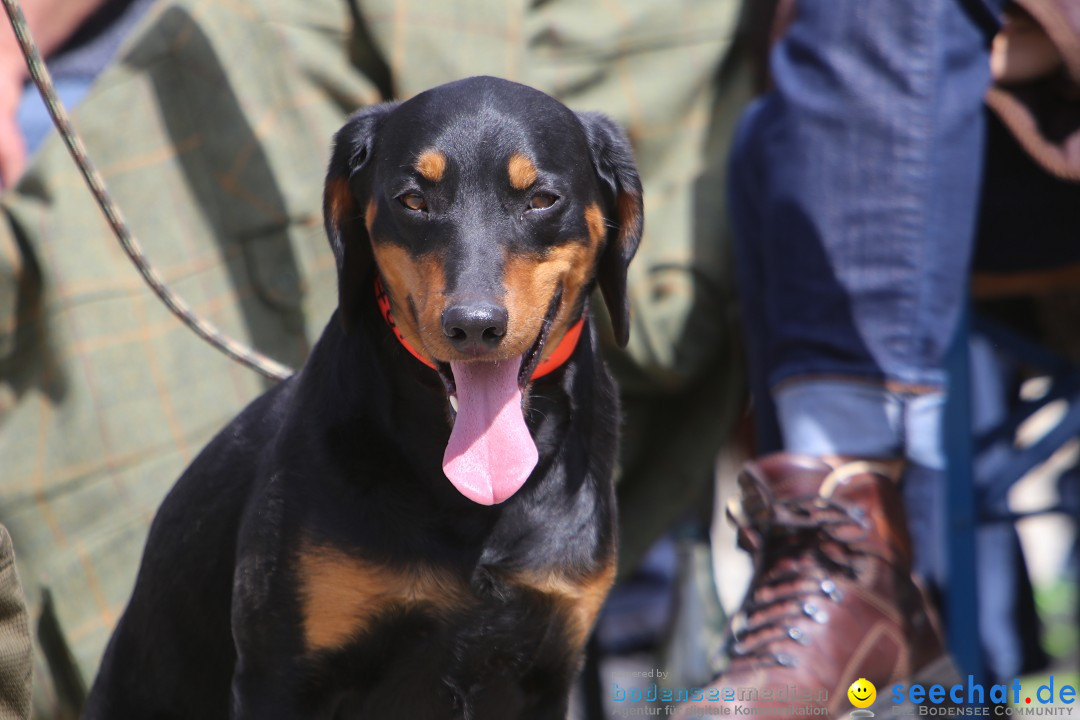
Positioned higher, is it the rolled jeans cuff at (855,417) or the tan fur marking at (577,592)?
the tan fur marking at (577,592)

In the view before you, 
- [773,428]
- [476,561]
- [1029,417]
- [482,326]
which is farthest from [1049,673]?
[482,326]

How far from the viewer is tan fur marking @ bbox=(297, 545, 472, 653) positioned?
6.09 feet

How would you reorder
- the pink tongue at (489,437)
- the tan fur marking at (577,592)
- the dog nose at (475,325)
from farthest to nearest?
the tan fur marking at (577,592), the pink tongue at (489,437), the dog nose at (475,325)

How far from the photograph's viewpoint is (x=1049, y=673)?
3568 mm

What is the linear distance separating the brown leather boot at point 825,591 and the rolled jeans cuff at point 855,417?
53 mm

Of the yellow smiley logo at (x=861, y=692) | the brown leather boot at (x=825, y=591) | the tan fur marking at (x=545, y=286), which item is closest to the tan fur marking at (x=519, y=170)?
the tan fur marking at (x=545, y=286)

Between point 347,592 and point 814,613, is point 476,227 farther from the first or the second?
point 814,613

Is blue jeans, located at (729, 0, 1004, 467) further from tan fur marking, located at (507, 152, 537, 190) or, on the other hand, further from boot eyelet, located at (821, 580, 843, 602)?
tan fur marking, located at (507, 152, 537, 190)

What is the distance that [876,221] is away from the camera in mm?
2570

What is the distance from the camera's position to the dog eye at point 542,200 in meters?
1.89

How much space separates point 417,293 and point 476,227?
126 mm

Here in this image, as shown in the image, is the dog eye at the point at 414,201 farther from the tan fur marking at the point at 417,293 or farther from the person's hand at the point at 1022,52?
the person's hand at the point at 1022,52

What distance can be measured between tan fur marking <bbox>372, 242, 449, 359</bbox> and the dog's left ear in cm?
35

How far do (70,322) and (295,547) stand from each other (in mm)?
1298
